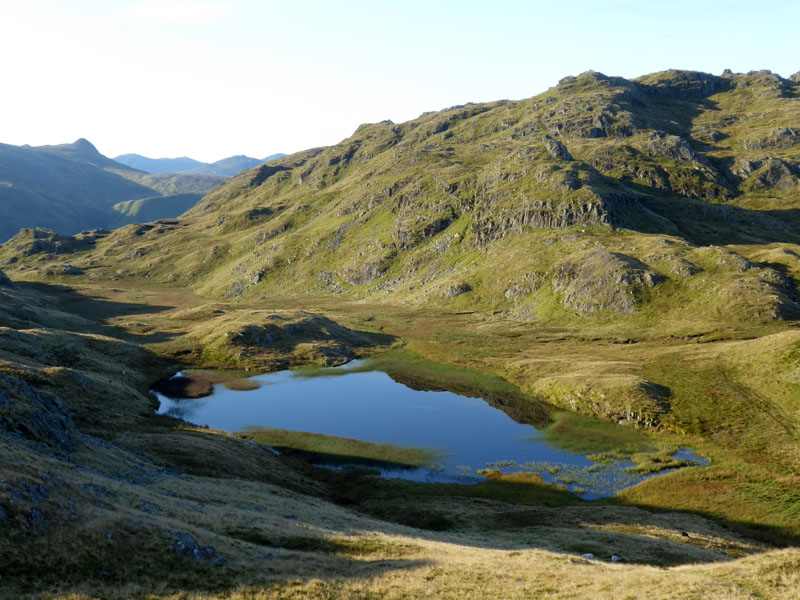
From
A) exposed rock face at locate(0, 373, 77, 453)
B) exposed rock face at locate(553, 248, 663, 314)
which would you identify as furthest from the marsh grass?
exposed rock face at locate(553, 248, 663, 314)

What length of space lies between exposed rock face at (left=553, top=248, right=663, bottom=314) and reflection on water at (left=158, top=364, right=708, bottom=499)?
70369mm

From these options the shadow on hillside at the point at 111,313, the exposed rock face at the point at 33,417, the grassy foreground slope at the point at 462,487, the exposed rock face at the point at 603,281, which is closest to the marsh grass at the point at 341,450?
the grassy foreground slope at the point at 462,487

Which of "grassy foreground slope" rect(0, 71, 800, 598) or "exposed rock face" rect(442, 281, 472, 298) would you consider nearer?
"grassy foreground slope" rect(0, 71, 800, 598)

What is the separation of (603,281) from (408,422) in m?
92.8

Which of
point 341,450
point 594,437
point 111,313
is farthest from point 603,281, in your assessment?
point 111,313

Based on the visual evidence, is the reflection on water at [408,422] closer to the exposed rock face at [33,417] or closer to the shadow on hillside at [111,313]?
the exposed rock face at [33,417]

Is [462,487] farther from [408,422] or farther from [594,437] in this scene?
[594,437]

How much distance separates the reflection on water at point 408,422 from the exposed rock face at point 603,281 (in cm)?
7037

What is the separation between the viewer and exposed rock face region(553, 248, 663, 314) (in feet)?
454

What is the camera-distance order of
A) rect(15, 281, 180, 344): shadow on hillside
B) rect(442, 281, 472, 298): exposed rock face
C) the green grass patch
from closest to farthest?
the green grass patch < rect(15, 281, 180, 344): shadow on hillside < rect(442, 281, 472, 298): exposed rock face

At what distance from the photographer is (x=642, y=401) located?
79.2 metres

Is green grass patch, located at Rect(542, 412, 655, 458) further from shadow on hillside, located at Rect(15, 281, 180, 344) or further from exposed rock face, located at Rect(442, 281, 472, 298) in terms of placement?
shadow on hillside, located at Rect(15, 281, 180, 344)

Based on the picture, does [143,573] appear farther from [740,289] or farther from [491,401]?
[740,289]

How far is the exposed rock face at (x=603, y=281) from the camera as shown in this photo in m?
139
